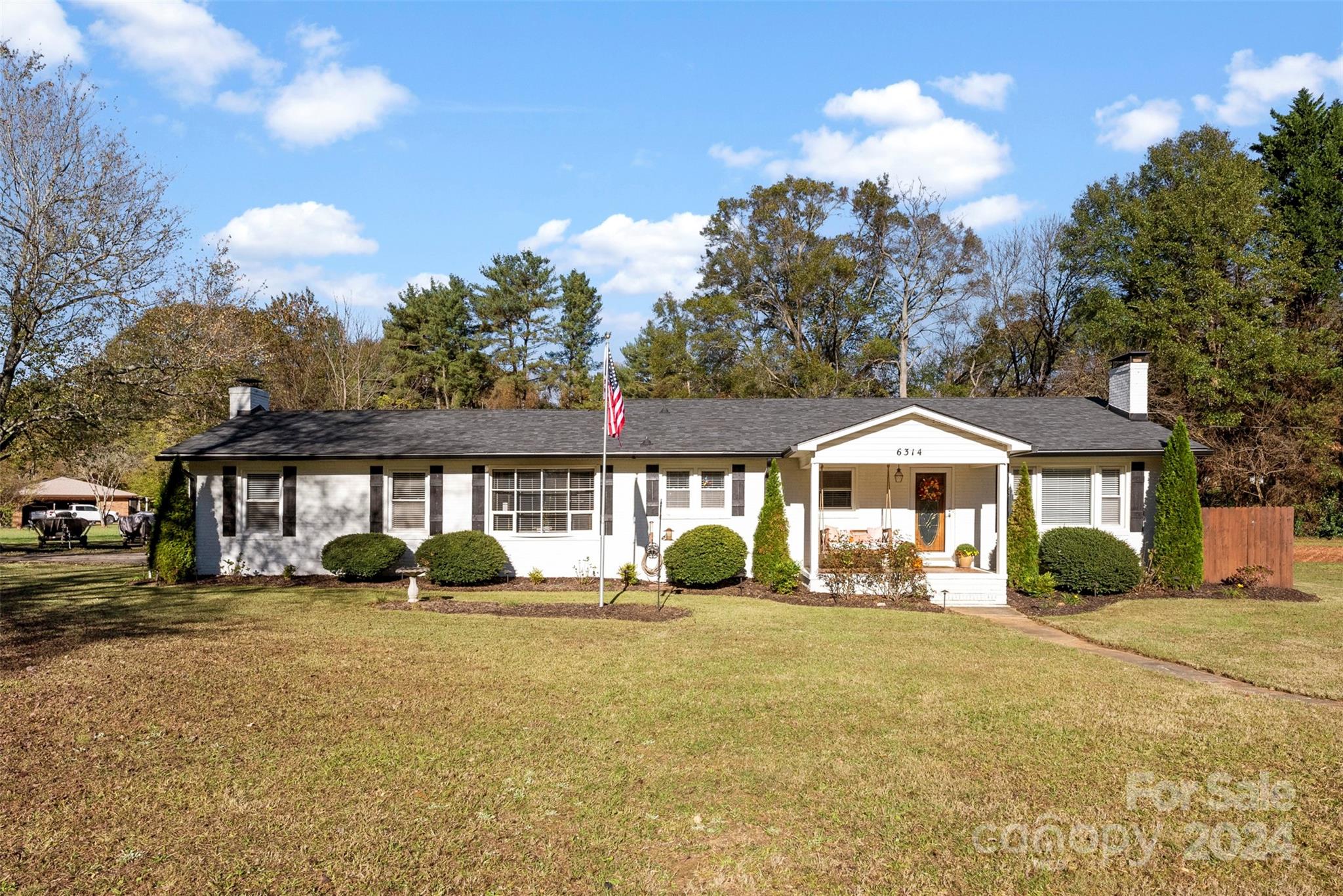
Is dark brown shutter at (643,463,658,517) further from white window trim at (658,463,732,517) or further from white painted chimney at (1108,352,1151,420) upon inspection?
white painted chimney at (1108,352,1151,420)

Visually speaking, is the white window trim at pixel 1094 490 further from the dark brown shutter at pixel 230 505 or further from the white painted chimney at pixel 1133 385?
the dark brown shutter at pixel 230 505

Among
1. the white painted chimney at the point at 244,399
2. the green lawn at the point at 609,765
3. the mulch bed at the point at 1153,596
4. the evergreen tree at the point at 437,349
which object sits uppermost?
the evergreen tree at the point at 437,349

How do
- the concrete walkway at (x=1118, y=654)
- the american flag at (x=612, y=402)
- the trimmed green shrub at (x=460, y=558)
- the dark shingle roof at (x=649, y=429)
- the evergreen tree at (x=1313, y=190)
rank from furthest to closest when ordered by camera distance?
the evergreen tree at (x=1313, y=190) < the dark shingle roof at (x=649, y=429) < the trimmed green shrub at (x=460, y=558) < the american flag at (x=612, y=402) < the concrete walkway at (x=1118, y=654)

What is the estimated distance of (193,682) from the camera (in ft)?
28.7

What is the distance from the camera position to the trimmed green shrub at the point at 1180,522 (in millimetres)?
17672

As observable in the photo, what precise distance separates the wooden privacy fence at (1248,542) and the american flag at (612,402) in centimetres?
1330

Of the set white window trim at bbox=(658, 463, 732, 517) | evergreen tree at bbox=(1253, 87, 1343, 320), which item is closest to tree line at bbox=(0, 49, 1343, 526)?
evergreen tree at bbox=(1253, 87, 1343, 320)

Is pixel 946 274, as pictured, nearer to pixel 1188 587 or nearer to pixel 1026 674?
pixel 1188 587

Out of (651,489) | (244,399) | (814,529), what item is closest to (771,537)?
(814,529)

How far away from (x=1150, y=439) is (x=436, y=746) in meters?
18.0

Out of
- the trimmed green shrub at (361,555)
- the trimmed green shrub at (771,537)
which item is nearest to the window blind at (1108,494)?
the trimmed green shrub at (771,537)

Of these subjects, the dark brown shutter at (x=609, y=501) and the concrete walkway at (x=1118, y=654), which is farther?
the dark brown shutter at (x=609, y=501)

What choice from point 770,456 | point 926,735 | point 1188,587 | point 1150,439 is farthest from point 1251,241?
point 926,735

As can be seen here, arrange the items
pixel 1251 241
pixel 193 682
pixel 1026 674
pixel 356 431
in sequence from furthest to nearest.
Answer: pixel 1251 241
pixel 356 431
pixel 1026 674
pixel 193 682
